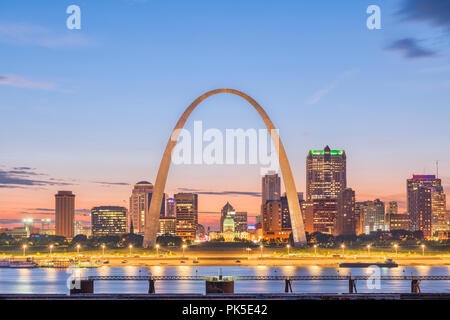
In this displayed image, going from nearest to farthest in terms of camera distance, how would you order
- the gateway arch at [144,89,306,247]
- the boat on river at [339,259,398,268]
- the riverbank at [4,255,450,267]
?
the gateway arch at [144,89,306,247]
the boat on river at [339,259,398,268]
the riverbank at [4,255,450,267]

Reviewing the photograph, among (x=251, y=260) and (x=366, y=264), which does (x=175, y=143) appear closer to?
(x=251, y=260)

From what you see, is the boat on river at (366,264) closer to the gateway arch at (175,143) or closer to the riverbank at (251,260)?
the riverbank at (251,260)

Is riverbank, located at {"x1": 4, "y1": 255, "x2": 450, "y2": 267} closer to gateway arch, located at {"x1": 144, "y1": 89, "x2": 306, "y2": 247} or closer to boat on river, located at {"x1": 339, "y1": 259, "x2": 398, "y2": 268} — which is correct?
boat on river, located at {"x1": 339, "y1": 259, "x2": 398, "y2": 268}

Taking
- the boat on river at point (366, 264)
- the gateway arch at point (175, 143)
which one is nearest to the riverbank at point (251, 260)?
the boat on river at point (366, 264)

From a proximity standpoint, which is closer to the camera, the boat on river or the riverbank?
the boat on river

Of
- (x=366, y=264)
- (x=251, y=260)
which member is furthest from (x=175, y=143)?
(x=366, y=264)

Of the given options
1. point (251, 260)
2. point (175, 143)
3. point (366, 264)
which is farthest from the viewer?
point (251, 260)

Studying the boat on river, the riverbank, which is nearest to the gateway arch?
the riverbank

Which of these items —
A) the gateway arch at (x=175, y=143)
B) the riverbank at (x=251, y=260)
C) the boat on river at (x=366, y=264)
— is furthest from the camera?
the riverbank at (x=251, y=260)

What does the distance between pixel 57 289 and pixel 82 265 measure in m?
47.3

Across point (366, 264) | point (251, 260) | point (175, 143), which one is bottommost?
point (251, 260)

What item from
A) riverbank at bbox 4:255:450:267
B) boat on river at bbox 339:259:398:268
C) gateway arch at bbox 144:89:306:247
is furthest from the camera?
riverbank at bbox 4:255:450:267

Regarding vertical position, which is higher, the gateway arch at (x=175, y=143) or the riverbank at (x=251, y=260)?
the gateway arch at (x=175, y=143)

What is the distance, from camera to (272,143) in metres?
116
